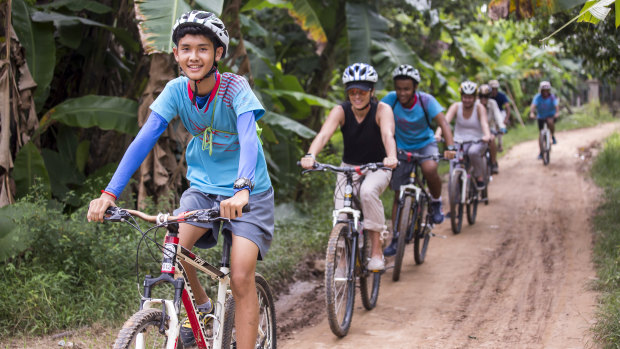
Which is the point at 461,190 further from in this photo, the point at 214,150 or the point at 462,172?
the point at 214,150

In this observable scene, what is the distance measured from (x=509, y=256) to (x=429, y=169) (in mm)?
1645

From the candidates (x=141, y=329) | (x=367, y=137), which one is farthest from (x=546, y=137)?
(x=141, y=329)

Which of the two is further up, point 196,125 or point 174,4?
point 174,4

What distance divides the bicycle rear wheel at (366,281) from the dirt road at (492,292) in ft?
0.36

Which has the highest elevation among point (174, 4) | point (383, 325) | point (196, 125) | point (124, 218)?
point (174, 4)

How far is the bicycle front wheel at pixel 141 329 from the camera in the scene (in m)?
2.98

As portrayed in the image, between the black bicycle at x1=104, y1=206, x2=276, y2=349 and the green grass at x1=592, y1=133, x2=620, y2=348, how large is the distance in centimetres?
280

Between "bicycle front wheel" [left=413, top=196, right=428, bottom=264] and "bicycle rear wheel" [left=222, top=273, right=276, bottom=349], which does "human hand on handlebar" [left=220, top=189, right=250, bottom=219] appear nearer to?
"bicycle rear wheel" [left=222, top=273, right=276, bottom=349]

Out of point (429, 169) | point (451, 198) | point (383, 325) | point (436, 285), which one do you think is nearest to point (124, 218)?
point (383, 325)

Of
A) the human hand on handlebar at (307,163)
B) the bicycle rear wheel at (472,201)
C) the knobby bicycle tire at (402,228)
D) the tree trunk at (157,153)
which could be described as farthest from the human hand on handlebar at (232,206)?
the bicycle rear wheel at (472,201)

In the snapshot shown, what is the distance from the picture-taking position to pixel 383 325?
6.01 m

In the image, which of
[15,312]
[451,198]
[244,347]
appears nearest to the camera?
[244,347]

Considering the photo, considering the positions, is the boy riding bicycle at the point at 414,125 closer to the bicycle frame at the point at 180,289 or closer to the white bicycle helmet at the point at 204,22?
the bicycle frame at the point at 180,289

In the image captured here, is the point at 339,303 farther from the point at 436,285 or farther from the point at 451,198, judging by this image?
the point at 451,198
